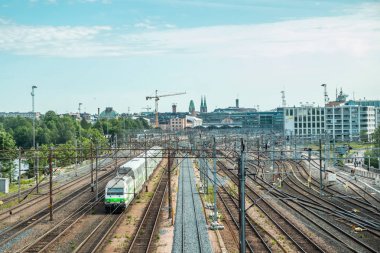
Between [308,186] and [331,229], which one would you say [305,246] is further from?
[308,186]

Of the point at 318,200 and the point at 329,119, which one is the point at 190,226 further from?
the point at 329,119

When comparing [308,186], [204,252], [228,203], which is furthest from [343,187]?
[204,252]

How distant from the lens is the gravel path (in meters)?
19.5

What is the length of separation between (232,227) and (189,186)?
17493 mm

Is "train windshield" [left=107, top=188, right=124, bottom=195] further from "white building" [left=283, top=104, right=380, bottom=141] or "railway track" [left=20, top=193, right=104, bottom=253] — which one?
"white building" [left=283, top=104, right=380, bottom=141]

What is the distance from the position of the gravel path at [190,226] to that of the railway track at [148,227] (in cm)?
113

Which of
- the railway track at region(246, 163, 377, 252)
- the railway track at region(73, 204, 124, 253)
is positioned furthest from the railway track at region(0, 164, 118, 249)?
the railway track at region(246, 163, 377, 252)

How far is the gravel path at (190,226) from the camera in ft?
63.9

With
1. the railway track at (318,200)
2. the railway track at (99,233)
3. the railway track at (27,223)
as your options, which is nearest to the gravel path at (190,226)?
the railway track at (99,233)

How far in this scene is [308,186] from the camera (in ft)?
127

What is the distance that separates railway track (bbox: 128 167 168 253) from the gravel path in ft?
3.70

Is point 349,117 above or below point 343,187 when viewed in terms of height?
above

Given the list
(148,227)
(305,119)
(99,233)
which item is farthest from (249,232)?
(305,119)

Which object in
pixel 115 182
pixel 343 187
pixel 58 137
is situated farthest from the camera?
pixel 58 137
